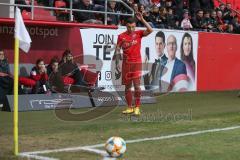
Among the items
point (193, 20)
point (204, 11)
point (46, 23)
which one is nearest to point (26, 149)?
point (46, 23)

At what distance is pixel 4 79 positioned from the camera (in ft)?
44.0

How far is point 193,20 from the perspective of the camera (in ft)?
A: 71.1

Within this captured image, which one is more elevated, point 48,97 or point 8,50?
point 8,50

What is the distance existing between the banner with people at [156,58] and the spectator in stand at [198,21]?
1.39 meters

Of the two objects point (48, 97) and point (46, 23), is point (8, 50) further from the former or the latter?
point (48, 97)

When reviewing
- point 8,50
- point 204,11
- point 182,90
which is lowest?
point 182,90

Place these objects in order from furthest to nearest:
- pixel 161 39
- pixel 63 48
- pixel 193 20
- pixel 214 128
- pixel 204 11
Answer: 1. pixel 204 11
2. pixel 193 20
3. pixel 161 39
4. pixel 63 48
5. pixel 214 128

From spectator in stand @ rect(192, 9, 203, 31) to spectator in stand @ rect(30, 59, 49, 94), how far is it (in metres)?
9.04

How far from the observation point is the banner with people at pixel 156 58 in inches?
659

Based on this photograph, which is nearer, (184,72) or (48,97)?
(48,97)

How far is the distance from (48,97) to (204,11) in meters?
12.3

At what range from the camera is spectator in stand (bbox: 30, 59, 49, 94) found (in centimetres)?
1364

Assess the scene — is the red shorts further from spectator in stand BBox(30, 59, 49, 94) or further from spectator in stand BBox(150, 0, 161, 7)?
Answer: spectator in stand BBox(150, 0, 161, 7)

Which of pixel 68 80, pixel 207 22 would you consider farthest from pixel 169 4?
pixel 68 80
